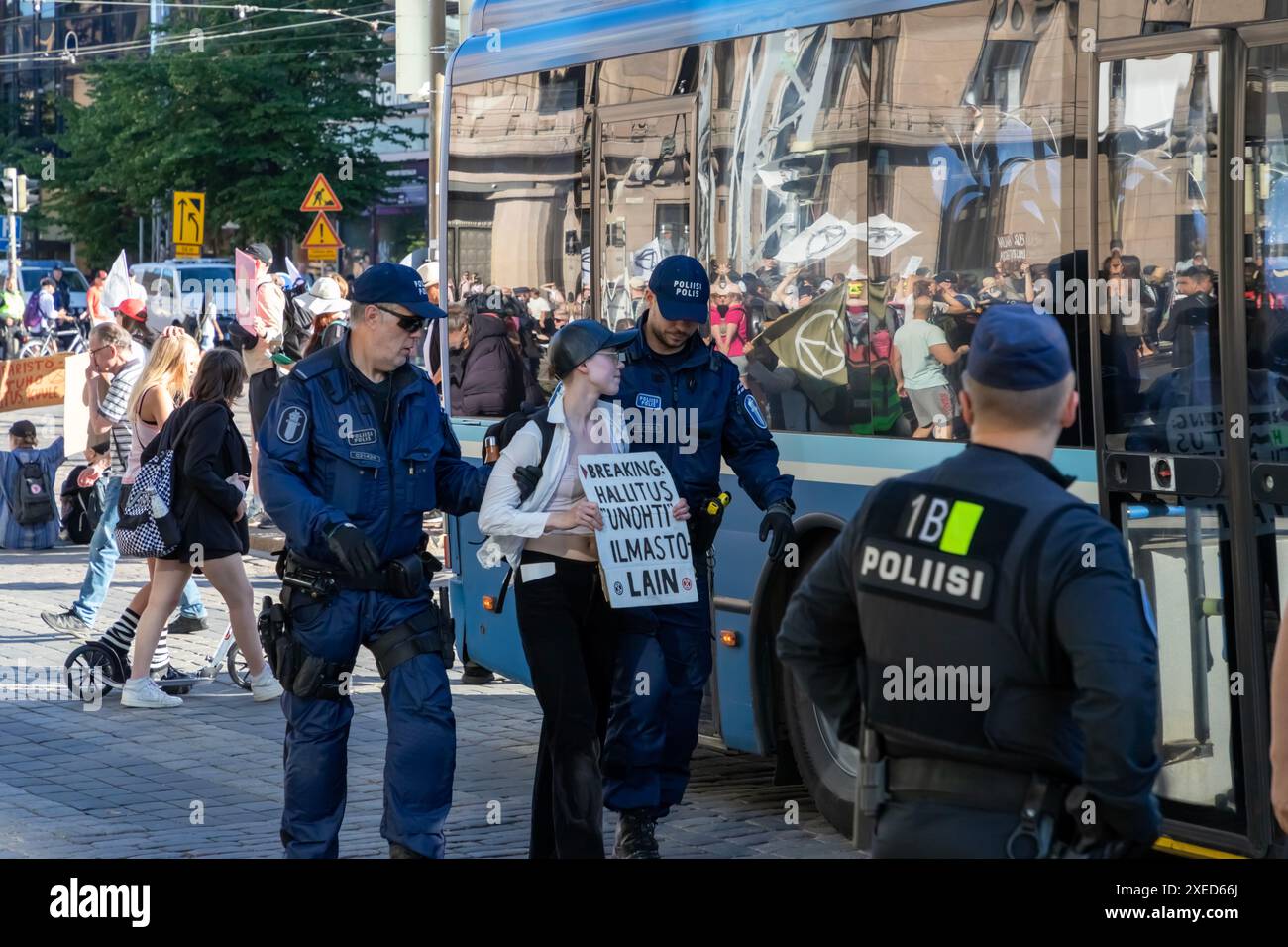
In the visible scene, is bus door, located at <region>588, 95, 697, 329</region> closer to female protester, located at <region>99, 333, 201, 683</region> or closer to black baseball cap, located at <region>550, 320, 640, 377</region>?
black baseball cap, located at <region>550, 320, 640, 377</region>

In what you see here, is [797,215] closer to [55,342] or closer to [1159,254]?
[1159,254]

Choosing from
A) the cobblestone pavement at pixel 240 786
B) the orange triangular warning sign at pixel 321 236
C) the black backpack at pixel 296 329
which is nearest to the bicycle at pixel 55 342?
the orange triangular warning sign at pixel 321 236

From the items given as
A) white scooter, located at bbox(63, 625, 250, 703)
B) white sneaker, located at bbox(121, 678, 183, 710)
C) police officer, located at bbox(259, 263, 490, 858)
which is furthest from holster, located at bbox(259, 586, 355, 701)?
white scooter, located at bbox(63, 625, 250, 703)

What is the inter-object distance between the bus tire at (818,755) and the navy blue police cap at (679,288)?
1.08 meters

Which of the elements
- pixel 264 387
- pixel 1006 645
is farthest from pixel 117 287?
pixel 1006 645

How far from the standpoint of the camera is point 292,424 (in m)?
5.96

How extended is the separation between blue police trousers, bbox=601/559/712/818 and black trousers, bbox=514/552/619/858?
92mm

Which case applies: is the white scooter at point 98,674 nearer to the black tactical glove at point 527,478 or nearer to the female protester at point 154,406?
the female protester at point 154,406

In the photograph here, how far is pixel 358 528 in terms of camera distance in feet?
19.3

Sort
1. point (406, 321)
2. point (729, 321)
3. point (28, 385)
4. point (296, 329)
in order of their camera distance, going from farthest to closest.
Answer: point (28, 385), point (296, 329), point (729, 321), point (406, 321)

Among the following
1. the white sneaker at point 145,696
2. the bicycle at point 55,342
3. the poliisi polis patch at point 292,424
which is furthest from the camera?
the bicycle at point 55,342

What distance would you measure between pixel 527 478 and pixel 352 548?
76 cm

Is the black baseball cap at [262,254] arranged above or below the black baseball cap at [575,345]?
above

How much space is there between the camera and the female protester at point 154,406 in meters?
10.0
